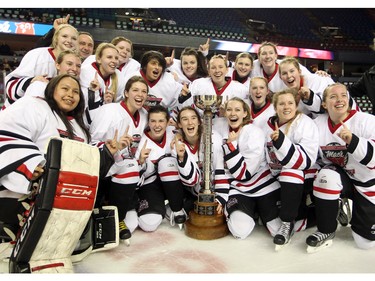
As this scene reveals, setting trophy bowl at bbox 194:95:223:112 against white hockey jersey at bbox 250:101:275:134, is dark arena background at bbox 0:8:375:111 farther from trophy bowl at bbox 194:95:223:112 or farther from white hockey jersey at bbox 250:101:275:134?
trophy bowl at bbox 194:95:223:112

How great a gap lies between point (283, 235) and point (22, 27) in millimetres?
6163

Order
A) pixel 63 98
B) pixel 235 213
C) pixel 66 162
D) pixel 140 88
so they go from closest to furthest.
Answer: pixel 66 162, pixel 63 98, pixel 235 213, pixel 140 88

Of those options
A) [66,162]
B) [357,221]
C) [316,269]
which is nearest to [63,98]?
[66,162]

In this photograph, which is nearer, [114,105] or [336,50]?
[114,105]

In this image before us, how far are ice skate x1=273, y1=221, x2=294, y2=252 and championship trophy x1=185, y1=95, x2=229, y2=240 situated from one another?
34 centimetres

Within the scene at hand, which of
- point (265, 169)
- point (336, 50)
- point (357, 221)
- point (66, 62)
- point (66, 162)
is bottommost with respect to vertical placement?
point (357, 221)

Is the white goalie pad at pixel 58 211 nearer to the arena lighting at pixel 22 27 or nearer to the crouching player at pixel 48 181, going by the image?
the crouching player at pixel 48 181

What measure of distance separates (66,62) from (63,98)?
45 centimetres

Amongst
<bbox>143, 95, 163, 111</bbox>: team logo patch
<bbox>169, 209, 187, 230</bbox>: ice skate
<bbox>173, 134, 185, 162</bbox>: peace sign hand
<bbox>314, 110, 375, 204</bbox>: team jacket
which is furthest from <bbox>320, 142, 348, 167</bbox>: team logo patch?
<bbox>143, 95, 163, 111</bbox>: team logo patch

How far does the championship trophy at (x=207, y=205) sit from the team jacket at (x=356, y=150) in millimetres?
697

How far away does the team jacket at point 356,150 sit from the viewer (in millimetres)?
1841

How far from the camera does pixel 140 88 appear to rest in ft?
7.48

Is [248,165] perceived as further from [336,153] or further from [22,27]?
[22,27]
